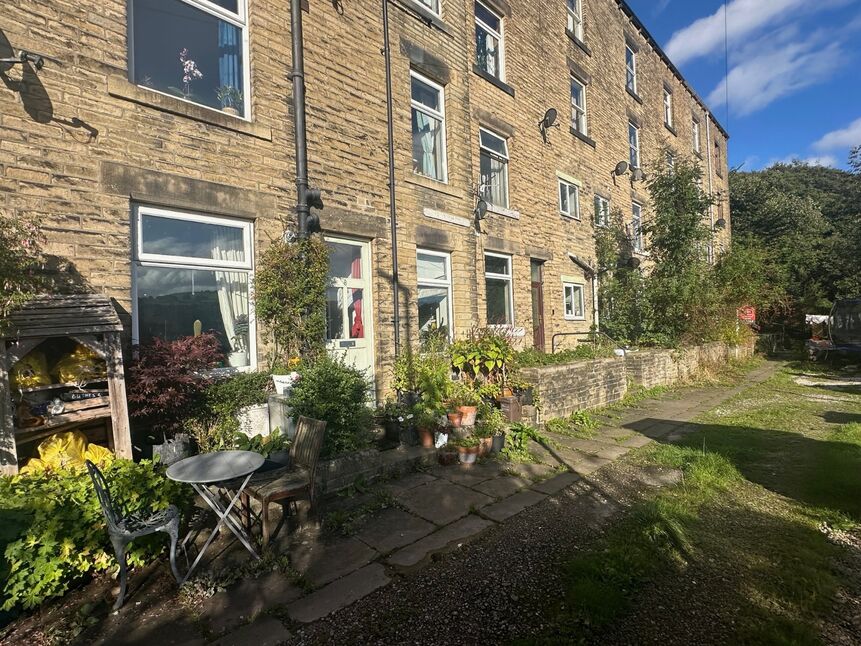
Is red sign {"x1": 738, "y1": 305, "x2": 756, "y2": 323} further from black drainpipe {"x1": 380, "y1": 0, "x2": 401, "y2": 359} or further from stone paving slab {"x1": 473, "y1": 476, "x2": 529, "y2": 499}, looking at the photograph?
stone paving slab {"x1": 473, "y1": 476, "x2": 529, "y2": 499}

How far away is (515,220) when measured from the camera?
1004 centimetres

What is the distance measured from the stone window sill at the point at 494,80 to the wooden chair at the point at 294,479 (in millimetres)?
8274

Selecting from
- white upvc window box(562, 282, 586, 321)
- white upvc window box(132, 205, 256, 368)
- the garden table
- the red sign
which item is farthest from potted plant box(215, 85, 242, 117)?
the red sign

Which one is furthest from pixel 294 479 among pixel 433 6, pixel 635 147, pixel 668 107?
pixel 668 107

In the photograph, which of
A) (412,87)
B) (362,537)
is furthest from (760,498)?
(412,87)

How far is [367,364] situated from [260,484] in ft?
10.9

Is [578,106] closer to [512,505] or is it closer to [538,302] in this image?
[538,302]

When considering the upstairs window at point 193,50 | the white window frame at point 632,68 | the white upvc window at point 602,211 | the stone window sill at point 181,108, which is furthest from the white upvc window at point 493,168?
the white window frame at point 632,68

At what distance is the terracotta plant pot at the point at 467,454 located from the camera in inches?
208

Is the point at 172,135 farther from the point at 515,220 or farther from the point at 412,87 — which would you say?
the point at 515,220

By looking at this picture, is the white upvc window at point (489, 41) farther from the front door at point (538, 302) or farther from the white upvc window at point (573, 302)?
the white upvc window at point (573, 302)

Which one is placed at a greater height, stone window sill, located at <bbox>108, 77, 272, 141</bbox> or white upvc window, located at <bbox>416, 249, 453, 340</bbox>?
stone window sill, located at <bbox>108, 77, 272, 141</bbox>

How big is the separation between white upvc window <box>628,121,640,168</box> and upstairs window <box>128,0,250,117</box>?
14.0 m

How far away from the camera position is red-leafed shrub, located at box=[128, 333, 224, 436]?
4.19m
